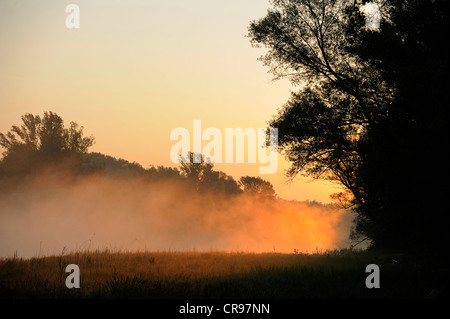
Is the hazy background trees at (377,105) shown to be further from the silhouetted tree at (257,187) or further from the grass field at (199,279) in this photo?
the silhouetted tree at (257,187)

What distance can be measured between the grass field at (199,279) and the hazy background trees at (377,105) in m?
1.83

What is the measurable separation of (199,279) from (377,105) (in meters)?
11.1

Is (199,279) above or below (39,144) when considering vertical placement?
below

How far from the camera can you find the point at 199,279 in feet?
40.6

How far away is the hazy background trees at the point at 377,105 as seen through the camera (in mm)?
11648

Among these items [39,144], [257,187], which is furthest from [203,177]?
[39,144]

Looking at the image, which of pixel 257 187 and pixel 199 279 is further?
pixel 257 187

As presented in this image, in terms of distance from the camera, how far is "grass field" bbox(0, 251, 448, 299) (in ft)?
34.8

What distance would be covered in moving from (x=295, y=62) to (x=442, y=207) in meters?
11.6

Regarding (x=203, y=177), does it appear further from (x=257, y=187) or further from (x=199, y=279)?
(x=199, y=279)

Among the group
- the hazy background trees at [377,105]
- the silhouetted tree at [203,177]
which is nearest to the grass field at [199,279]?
the hazy background trees at [377,105]

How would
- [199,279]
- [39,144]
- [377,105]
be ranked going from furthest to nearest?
[39,144], [377,105], [199,279]

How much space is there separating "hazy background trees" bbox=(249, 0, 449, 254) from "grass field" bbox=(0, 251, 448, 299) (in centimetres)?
183
